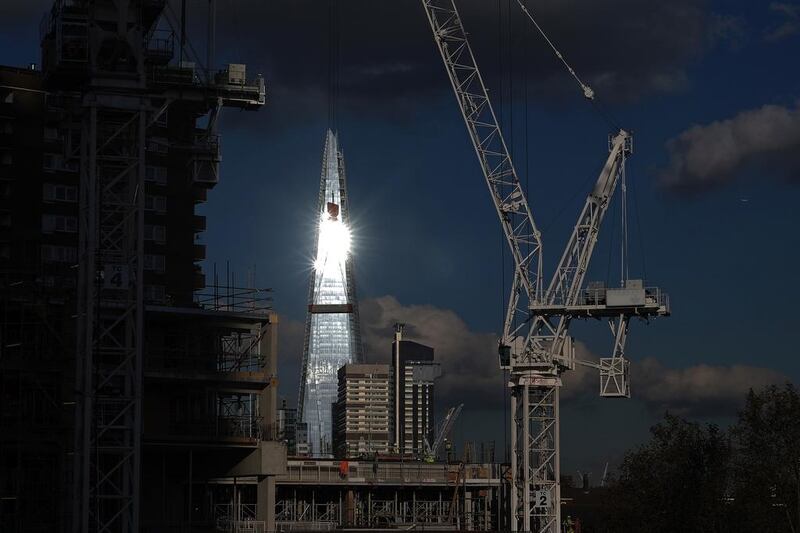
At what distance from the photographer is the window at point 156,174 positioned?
149 meters

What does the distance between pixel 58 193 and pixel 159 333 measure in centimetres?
2749

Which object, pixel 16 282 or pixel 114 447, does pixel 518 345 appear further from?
pixel 114 447

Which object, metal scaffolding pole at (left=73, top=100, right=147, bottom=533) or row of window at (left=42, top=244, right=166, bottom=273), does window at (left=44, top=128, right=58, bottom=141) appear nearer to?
row of window at (left=42, top=244, right=166, bottom=273)

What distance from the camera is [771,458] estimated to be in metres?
108

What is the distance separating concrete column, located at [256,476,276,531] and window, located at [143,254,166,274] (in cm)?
2805

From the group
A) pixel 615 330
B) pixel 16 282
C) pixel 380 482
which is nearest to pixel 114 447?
pixel 16 282

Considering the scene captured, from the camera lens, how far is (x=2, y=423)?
366 ft

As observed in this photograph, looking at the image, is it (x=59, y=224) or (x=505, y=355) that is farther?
(x=505, y=355)

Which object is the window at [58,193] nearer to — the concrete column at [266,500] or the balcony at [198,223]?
the balcony at [198,223]

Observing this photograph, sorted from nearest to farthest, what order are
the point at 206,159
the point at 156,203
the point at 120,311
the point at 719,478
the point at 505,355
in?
the point at 120,311
the point at 206,159
the point at 719,478
the point at 156,203
the point at 505,355

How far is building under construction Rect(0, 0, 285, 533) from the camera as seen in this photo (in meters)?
86.9

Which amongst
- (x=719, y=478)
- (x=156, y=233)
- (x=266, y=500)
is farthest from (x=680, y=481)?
(x=156, y=233)

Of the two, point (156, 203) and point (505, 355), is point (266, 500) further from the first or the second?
point (505, 355)

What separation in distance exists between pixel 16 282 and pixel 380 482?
6698 centimetres
